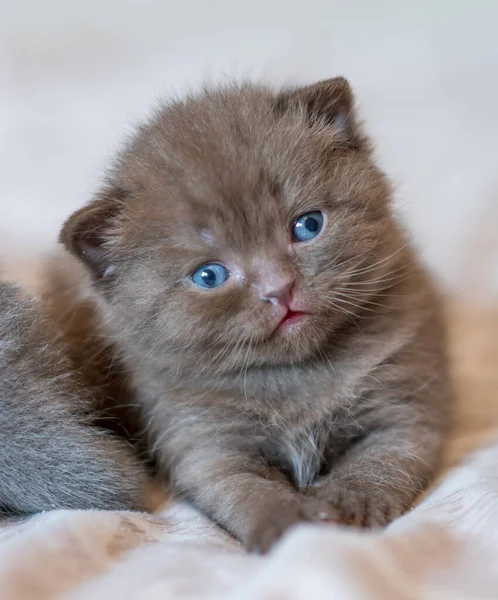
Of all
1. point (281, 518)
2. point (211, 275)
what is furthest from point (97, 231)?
point (281, 518)

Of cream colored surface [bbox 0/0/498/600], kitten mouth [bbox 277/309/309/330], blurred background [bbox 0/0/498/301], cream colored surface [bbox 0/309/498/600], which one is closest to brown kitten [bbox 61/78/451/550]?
kitten mouth [bbox 277/309/309/330]

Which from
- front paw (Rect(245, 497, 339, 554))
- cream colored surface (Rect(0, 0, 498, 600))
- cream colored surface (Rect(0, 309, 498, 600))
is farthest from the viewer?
cream colored surface (Rect(0, 0, 498, 600))

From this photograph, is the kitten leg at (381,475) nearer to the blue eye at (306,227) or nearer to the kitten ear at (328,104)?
the blue eye at (306,227)

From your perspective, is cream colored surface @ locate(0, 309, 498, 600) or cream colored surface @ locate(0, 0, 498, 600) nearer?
cream colored surface @ locate(0, 309, 498, 600)

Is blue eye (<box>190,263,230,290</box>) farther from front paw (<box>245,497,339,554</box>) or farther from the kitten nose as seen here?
front paw (<box>245,497,339,554</box>)

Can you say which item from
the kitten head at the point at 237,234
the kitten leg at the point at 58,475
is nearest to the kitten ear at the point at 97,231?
the kitten head at the point at 237,234

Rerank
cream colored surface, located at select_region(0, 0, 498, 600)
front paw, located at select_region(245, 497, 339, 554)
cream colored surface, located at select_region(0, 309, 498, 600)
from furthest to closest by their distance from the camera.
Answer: cream colored surface, located at select_region(0, 0, 498, 600) < front paw, located at select_region(245, 497, 339, 554) < cream colored surface, located at select_region(0, 309, 498, 600)

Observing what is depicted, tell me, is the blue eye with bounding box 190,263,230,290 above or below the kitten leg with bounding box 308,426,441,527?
above

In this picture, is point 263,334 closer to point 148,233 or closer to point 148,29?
point 148,233

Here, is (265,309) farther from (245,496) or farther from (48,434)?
(48,434)
